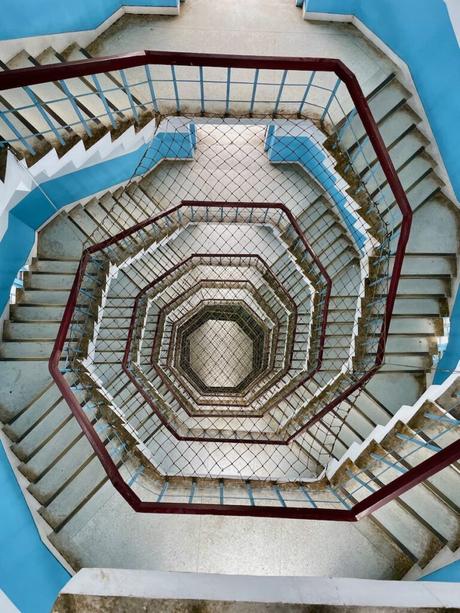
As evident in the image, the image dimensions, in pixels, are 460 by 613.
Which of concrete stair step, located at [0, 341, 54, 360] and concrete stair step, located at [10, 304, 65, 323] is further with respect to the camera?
concrete stair step, located at [10, 304, 65, 323]

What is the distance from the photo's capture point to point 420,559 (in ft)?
12.5

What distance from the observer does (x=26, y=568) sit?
4.05 m

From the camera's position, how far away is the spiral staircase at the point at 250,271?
13.1ft

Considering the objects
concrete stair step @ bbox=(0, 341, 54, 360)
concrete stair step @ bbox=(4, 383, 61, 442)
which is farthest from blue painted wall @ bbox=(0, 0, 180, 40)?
concrete stair step @ bbox=(4, 383, 61, 442)

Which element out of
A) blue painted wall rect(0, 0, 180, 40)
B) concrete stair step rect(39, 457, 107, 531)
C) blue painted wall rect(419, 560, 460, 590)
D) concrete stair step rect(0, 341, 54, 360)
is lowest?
concrete stair step rect(39, 457, 107, 531)

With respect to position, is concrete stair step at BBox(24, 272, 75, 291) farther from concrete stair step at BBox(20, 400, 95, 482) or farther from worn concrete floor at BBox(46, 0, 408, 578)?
worn concrete floor at BBox(46, 0, 408, 578)

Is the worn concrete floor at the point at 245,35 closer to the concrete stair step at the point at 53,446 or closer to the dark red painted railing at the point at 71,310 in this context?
the dark red painted railing at the point at 71,310

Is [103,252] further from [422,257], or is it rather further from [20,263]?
[422,257]

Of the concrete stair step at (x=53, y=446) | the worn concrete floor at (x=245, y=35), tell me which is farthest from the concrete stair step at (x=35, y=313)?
the worn concrete floor at (x=245, y=35)

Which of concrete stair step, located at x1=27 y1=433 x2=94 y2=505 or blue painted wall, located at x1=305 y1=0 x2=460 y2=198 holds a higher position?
blue painted wall, located at x1=305 y1=0 x2=460 y2=198

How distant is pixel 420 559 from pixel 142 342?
6227mm

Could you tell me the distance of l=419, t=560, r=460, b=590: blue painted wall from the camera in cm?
331

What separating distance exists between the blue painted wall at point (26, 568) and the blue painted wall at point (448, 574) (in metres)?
3.31

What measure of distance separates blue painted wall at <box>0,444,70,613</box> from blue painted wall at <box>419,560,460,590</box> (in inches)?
130
